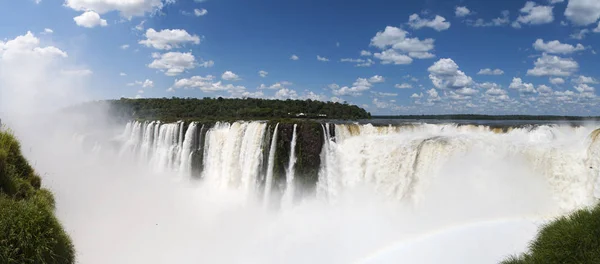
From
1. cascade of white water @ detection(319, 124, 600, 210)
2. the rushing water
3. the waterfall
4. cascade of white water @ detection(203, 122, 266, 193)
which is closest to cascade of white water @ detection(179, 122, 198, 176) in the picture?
the rushing water

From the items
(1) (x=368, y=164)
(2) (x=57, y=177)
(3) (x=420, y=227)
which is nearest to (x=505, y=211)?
(3) (x=420, y=227)

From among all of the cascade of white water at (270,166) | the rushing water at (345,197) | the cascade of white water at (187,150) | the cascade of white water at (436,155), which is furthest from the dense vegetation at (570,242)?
the cascade of white water at (187,150)

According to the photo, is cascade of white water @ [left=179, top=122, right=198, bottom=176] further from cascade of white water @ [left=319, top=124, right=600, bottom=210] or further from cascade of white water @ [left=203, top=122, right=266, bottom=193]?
cascade of white water @ [left=319, top=124, right=600, bottom=210]

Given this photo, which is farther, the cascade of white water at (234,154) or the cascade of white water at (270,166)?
the cascade of white water at (234,154)

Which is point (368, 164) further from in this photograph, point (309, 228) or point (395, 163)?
point (309, 228)

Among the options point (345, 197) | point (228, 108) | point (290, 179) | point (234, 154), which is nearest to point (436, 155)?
point (345, 197)

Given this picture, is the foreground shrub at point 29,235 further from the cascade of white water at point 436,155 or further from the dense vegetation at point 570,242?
the cascade of white water at point 436,155

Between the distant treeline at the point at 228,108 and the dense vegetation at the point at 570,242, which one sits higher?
the distant treeline at the point at 228,108
